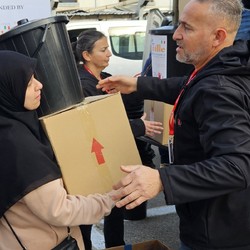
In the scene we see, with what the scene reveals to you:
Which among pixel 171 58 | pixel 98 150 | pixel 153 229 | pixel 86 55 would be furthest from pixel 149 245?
pixel 171 58

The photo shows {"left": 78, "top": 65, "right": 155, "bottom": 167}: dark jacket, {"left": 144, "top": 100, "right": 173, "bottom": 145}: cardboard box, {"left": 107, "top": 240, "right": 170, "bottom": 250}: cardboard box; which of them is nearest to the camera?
{"left": 107, "top": 240, "right": 170, "bottom": 250}: cardboard box

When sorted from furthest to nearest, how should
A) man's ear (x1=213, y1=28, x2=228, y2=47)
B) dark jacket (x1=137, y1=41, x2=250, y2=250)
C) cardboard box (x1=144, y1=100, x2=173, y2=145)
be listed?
cardboard box (x1=144, y1=100, x2=173, y2=145) → man's ear (x1=213, y1=28, x2=228, y2=47) → dark jacket (x1=137, y1=41, x2=250, y2=250)

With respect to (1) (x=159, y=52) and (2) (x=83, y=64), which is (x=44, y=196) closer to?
(2) (x=83, y=64)

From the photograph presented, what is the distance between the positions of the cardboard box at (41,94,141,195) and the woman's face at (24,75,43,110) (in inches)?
3.2

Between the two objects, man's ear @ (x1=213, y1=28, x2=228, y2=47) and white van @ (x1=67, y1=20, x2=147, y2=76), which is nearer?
man's ear @ (x1=213, y1=28, x2=228, y2=47)

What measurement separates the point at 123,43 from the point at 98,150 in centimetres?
751

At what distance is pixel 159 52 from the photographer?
354cm

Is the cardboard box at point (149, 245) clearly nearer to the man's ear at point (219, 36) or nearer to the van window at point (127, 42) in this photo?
the man's ear at point (219, 36)

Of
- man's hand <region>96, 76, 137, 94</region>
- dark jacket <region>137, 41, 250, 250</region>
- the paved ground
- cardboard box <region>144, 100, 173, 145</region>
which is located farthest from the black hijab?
the paved ground

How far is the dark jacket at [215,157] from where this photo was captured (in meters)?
1.37

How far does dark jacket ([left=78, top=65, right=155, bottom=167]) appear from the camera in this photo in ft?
8.61

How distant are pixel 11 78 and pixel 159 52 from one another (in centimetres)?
219

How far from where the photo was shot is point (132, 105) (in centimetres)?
312

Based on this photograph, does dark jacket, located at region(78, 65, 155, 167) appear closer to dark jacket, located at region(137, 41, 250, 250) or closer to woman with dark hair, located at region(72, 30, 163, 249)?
woman with dark hair, located at region(72, 30, 163, 249)
